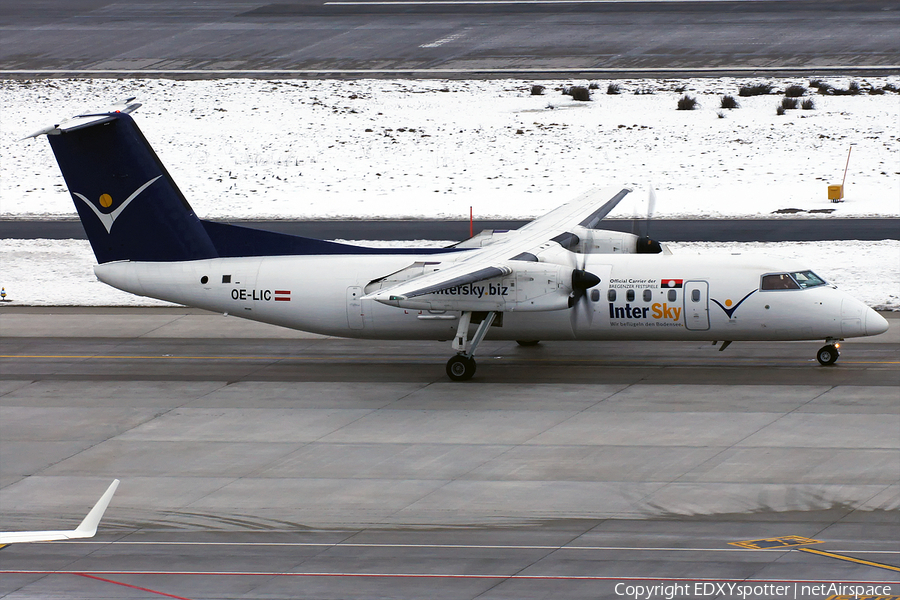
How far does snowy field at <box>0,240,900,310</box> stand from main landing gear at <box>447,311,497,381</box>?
414 inches

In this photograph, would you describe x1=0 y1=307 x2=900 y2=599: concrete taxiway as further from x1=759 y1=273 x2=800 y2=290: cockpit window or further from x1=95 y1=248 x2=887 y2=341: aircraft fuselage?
x1=759 y1=273 x2=800 y2=290: cockpit window

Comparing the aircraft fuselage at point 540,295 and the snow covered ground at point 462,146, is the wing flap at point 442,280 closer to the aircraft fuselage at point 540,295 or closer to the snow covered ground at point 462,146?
the aircraft fuselage at point 540,295

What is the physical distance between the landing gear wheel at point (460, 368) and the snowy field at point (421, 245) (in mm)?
10819

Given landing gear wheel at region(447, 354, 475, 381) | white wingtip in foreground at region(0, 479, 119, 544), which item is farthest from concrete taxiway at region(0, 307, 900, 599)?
white wingtip in foreground at region(0, 479, 119, 544)

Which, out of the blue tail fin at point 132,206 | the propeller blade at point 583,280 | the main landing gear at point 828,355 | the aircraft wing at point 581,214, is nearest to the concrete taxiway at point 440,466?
the main landing gear at point 828,355

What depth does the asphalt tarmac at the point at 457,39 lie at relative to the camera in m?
61.9

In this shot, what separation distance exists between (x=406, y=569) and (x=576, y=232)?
1393 centimetres

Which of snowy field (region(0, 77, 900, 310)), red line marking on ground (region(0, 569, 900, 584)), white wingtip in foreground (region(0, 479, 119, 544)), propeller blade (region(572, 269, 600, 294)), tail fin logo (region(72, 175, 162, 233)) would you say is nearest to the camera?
white wingtip in foreground (region(0, 479, 119, 544))

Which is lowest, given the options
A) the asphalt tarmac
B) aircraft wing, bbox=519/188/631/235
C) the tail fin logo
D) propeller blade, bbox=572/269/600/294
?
propeller blade, bbox=572/269/600/294

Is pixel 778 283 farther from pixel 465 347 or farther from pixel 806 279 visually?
pixel 465 347

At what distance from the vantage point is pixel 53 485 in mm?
20500

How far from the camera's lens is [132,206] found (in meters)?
27.7

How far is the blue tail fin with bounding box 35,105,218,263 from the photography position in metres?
27.4

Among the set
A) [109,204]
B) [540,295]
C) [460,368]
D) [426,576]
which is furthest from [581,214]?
[426,576]
